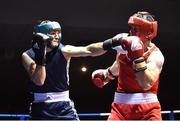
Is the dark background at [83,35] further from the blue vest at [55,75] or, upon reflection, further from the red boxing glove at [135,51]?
the red boxing glove at [135,51]

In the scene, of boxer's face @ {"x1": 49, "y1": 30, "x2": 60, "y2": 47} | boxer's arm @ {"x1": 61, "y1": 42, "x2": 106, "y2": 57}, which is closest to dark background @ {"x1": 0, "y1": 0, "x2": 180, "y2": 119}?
boxer's face @ {"x1": 49, "y1": 30, "x2": 60, "y2": 47}

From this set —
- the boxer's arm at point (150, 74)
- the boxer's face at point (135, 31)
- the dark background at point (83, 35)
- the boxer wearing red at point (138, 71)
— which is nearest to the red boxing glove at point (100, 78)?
the boxer wearing red at point (138, 71)

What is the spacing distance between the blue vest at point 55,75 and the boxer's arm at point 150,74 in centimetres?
51

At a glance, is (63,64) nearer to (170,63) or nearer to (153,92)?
(153,92)

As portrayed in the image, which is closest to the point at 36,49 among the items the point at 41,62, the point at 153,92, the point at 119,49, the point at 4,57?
the point at 41,62

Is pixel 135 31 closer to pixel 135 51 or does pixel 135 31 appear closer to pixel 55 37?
pixel 135 51

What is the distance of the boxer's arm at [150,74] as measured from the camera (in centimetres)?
288

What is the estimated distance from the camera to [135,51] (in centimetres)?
291

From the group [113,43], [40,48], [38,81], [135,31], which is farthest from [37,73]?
[135,31]

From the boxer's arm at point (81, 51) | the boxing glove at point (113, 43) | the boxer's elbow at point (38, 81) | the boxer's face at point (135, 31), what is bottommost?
the boxer's elbow at point (38, 81)

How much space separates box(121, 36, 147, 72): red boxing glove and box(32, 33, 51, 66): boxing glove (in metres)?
0.51

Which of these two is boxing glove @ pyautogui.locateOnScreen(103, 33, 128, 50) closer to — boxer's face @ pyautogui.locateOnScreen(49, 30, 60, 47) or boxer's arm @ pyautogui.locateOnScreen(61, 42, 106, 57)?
boxer's arm @ pyautogui.locateOnScreen(61, 42, 106, 57)

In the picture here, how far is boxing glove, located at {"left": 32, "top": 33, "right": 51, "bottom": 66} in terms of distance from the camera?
2906mm

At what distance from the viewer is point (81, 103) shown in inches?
461
